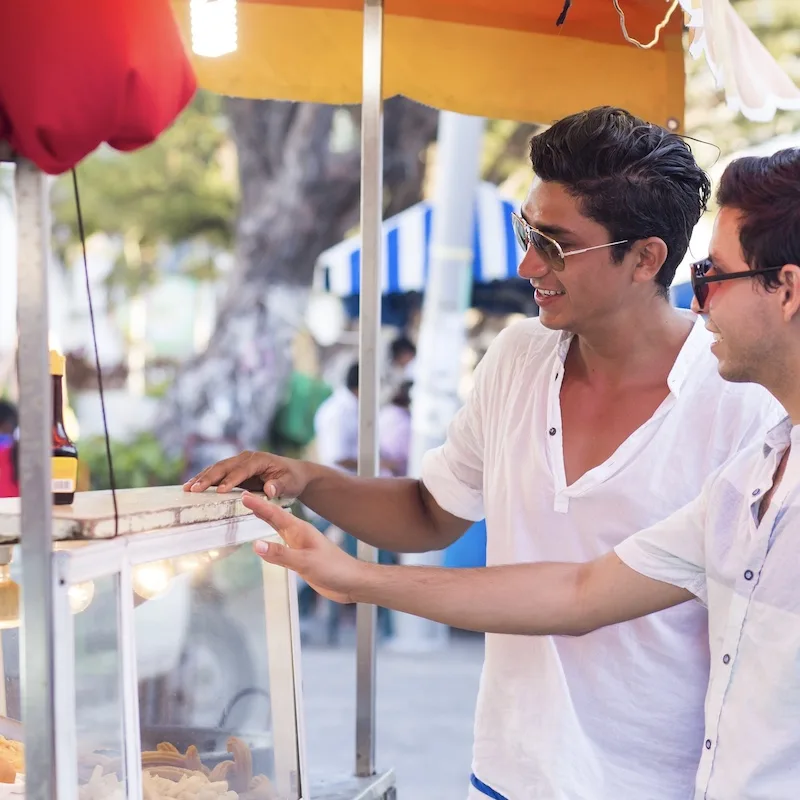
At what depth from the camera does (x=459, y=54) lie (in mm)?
2779

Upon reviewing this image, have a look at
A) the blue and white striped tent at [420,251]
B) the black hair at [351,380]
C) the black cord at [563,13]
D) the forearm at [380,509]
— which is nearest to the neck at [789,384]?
the forearm at [380,509]

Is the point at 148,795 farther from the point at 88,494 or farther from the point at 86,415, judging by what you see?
the point at 86,415

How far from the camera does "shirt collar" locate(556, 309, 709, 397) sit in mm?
2055

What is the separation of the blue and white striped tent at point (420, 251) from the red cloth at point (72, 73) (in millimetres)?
7496

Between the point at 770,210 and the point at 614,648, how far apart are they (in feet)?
2.71

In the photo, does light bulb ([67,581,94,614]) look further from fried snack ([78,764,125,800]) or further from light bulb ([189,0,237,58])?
light bulb ([189,0,237,58])

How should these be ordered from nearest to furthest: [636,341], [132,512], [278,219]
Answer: [132,512], [636,341], [278,219]

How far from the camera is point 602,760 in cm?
202

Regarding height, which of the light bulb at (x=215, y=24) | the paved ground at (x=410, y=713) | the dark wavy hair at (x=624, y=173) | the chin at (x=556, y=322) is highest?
the light bulb at (x=215, y=24)

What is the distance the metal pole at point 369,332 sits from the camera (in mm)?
2598

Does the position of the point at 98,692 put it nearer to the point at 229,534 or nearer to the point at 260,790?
the point at 229,534

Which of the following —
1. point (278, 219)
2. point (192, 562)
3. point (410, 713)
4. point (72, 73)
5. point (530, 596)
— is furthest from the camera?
point (278, 219)

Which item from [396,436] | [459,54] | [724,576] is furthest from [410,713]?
[724,576]

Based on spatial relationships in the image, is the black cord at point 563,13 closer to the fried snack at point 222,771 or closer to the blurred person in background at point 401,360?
the fried snack at point 222,771
